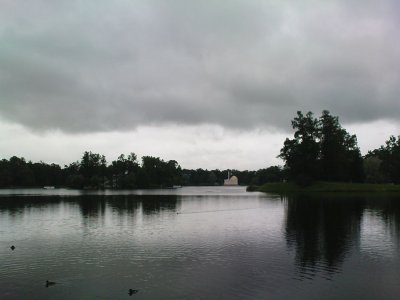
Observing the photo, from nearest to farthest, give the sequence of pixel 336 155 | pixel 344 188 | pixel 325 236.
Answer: pixel 325 236, pixel 344 188, pixel 336 155

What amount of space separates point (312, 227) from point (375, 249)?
14.4 meters

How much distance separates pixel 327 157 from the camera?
144375mm

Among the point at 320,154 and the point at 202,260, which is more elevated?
the point at 320,154

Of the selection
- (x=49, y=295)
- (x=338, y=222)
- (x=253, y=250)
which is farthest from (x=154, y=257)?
→ (x=338, y=222)

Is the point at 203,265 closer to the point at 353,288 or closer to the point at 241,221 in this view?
the point at 353,288

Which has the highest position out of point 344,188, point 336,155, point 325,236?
point 336,155

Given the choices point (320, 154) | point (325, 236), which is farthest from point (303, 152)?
point (325, 236)

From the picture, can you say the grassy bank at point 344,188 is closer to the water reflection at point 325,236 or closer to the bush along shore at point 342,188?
the bush along shore at point 342,188

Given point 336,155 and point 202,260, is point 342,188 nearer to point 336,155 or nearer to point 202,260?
point 336,155

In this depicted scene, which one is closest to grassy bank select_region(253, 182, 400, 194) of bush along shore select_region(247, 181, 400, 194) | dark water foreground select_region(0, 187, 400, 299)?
bush along shore select_region(247, 181, 400, 194)

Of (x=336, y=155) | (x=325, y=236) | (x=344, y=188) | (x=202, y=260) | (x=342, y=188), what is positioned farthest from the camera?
(x=336, y=155)

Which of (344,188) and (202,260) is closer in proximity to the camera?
(202,260)

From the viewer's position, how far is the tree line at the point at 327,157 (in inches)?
5581

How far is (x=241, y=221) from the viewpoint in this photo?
54875mm
